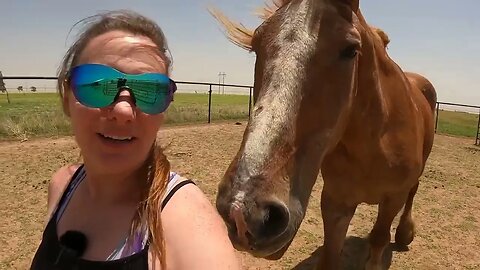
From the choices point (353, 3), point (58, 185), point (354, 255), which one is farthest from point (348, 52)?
point (354, 255)

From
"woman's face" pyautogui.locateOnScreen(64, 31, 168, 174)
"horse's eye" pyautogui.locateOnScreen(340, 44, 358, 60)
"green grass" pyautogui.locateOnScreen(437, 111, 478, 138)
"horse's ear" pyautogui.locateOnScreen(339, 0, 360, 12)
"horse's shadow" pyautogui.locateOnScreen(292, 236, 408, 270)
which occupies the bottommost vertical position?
"horse's shadow" pyautogui.locateOnScreen(292, 236, 408, 270)

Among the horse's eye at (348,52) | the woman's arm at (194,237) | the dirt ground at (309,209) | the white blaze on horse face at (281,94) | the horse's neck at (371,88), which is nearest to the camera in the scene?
the woman's arm at (194,237)

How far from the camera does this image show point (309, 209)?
18.7 feet

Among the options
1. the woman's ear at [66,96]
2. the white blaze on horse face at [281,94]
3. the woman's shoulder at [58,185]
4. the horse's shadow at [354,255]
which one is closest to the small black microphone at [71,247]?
the woman's shoulder at [58,185]

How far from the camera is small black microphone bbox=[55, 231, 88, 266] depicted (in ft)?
3.94

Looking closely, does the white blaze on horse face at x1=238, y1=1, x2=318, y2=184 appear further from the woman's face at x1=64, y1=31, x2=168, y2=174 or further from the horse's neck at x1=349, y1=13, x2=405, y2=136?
the horse's neck at x1=349, y1=13, x2=405, y2=136

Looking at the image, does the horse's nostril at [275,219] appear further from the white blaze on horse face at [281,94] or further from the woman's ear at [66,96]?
the woman's ear at [66,96]

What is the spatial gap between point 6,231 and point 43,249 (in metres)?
4.10

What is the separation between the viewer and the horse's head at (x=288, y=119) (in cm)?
146

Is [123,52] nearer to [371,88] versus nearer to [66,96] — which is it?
[66,96]

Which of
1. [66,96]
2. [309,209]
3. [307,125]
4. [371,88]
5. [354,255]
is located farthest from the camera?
[309,209]

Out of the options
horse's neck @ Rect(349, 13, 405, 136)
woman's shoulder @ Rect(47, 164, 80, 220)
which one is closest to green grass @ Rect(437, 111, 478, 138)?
horse's neck @ Rect(349, 13, 405, 136)

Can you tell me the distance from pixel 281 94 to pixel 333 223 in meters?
2.12

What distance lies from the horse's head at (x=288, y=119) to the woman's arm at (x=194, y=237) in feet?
0.90
